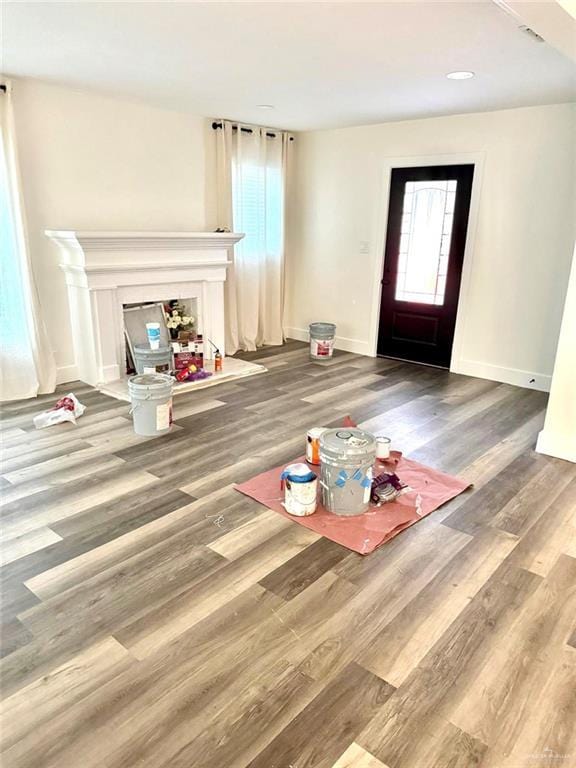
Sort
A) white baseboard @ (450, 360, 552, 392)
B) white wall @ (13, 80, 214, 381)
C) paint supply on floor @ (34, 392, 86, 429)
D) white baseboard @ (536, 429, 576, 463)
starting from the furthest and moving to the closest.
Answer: white baseboard @ (450, 360, 552, 392) < white wall @ (13, 80, 214, 381) < paint supply on floor @ (34, 392, 86, 429) < white baseboard @ (536, 429, 576, 463)

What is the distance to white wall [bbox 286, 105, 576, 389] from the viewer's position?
4.43m

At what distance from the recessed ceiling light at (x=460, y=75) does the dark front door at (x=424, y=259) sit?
4.62 feet

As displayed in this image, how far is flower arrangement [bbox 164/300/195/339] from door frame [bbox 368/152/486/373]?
2.12 m

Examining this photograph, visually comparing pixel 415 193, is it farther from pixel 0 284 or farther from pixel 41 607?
pixel 41 607

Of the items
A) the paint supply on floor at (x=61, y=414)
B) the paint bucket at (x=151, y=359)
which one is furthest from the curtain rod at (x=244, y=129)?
the paint supply on floor at (x=61, y=414)

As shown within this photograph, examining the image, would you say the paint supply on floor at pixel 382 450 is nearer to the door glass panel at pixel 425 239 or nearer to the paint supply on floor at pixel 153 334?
the paint supply on floor at pixel 153 334

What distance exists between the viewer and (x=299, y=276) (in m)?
6.49

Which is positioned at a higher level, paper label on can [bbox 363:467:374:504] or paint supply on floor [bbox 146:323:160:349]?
paint supply on floor [bbox 146:323:160:349]

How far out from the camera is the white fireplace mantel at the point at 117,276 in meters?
4.25

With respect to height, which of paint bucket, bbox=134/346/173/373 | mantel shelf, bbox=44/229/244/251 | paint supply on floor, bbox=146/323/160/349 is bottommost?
paint bucket, bbox=134/346/173/373

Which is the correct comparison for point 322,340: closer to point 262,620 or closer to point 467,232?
point 467,232

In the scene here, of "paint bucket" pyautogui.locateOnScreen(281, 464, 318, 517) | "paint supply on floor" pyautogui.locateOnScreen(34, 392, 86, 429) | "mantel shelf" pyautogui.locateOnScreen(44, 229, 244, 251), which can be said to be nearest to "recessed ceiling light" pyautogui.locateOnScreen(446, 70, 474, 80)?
"mantel shelf" pyautogui.locateOnScreen(44, 229, 244, 251)

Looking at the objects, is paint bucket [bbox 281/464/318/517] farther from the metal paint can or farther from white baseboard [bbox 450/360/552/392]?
white baseboard [bbox 450/360/552/392]

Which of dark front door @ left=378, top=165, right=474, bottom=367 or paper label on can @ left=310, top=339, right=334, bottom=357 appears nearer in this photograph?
dark front door @ left=378, top=165, right=474, bottom=367
